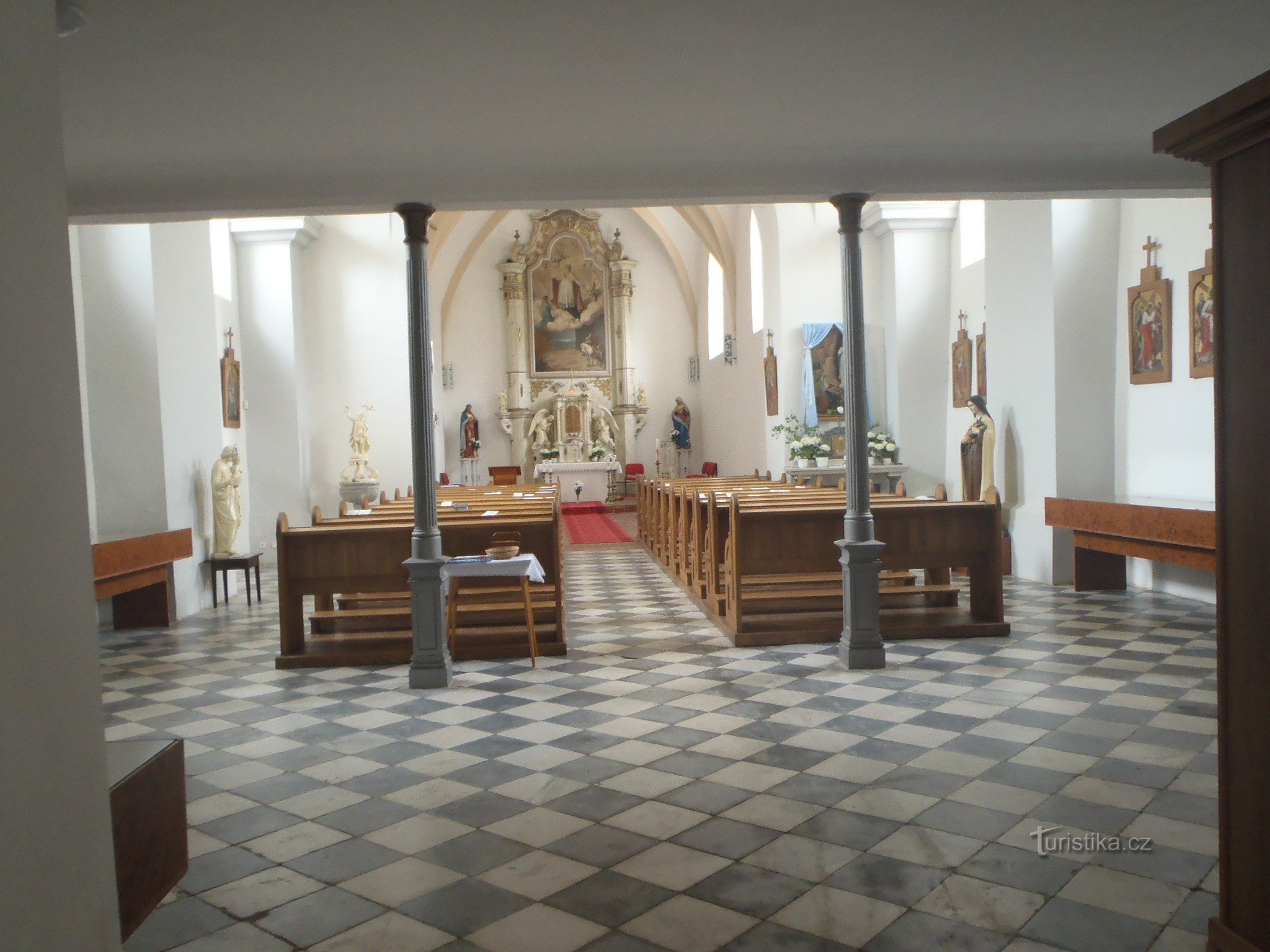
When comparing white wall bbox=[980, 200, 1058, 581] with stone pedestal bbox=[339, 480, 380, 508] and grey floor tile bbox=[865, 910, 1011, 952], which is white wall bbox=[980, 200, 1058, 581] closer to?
grey floor tile bbox=[865, 910, 1011, 952]

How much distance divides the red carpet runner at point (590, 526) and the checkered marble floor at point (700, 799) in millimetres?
6689

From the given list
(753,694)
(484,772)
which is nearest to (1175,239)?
(753,694)

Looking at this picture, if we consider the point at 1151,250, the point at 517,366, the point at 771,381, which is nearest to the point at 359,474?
the point at 771,381

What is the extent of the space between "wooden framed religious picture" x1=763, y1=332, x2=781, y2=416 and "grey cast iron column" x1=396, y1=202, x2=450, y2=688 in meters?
9.31

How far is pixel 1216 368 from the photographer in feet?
7.75

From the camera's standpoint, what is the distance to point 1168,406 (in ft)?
26.6

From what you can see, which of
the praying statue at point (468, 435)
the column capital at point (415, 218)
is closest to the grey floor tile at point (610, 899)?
the column capital at point (415, 218)

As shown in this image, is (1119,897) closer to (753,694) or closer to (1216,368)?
(1216,368)

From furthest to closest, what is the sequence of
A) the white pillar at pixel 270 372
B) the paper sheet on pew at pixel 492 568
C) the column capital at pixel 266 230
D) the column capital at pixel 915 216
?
the white pillar at pixel 270 372 → the column capital at pixel 266 230 → the column capital at pixel 915 216 → the paper sheet on pew at pixel 492 568

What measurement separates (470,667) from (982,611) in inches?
150

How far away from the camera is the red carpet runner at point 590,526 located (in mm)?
14734

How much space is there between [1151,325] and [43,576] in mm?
8819

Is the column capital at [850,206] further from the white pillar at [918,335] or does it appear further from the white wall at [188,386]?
the white pillar at [918,335]

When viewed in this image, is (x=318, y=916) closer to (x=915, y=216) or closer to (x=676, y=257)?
(x=915, y=216)
